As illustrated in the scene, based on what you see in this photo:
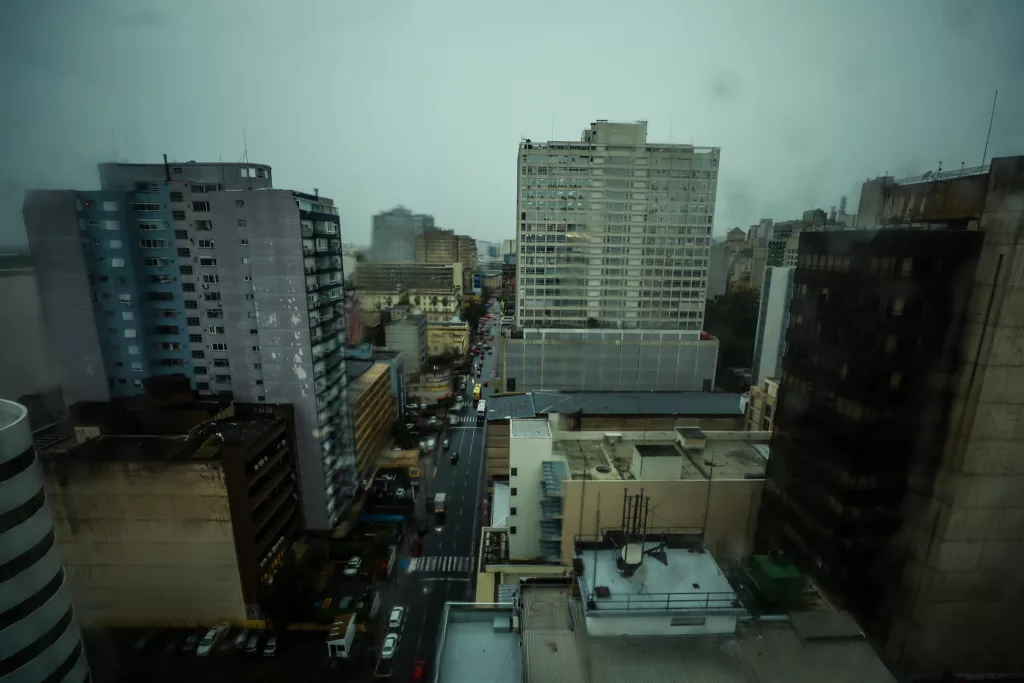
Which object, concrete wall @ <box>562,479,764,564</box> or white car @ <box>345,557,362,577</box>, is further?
white car @ <box>345,557,362,577</box>

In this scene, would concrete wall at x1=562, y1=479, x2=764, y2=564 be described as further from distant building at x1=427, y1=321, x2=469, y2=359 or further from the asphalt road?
distant building at x1=427, y1=321, x2=469, y2=359

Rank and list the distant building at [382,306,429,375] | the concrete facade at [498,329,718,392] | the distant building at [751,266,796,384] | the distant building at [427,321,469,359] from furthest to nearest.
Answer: the distant building at [427,321,469,359], the distant building at [382,306,429,375], the concrete facade at [498,329,718,392], the distant building at [751,266,796,384]

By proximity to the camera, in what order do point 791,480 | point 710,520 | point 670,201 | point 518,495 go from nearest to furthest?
point 791,480, point 710,520, point 518,495, point 670,201

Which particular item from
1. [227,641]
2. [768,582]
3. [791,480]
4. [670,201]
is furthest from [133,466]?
[670,201]

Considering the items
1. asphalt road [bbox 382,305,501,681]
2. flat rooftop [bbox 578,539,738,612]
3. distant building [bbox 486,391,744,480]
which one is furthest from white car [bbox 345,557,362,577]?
flat rooftop [bbox 578,539,738,612]

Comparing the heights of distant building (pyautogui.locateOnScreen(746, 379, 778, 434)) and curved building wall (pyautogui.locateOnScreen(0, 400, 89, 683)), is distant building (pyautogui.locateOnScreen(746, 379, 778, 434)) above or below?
below

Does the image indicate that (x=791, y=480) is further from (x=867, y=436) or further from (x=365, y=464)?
(x=365, y=464)

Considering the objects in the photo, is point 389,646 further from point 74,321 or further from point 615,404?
point 74,321
